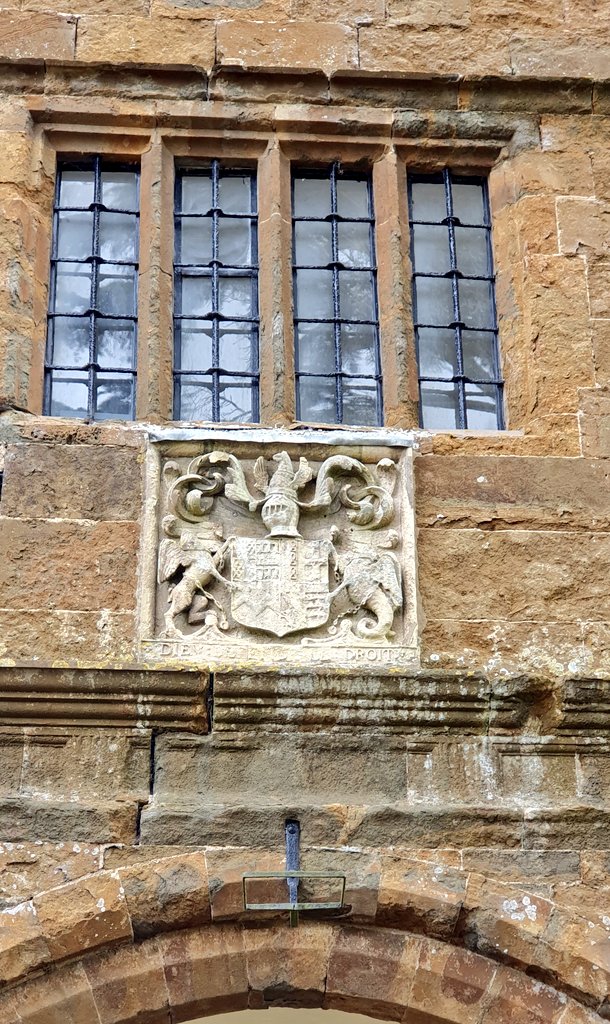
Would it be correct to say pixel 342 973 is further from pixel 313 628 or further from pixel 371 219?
pixel 371 219

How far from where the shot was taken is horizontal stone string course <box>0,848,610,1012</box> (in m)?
6.73

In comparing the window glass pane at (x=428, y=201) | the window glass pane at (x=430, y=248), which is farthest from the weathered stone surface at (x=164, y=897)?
the window glass pane at (x=428, y=201)

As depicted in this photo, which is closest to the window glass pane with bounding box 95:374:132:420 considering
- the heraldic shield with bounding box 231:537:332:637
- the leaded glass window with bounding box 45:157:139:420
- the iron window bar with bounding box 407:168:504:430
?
the leaded glass window with bounding box 45:157:139:420

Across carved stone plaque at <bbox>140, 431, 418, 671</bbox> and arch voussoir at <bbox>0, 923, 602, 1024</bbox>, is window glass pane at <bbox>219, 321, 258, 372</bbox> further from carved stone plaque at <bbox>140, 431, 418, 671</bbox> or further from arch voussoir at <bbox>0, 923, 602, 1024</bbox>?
arch voussoir at <bbox>0, 923, 602, 1024</bbox>

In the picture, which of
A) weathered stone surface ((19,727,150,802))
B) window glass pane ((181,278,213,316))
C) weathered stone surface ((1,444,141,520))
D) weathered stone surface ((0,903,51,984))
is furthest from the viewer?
window glass pane ((181,278,213,316))

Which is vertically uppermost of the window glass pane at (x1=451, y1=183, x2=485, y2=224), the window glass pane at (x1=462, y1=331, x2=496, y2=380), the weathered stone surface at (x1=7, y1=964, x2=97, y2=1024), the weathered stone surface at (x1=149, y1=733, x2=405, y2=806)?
the window glass pane at (x1=451, y1=183, x2=485, y2=224)

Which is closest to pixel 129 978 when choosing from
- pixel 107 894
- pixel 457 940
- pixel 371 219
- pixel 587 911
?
pixel 107 894

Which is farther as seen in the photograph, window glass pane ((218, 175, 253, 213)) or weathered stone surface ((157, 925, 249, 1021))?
window glass pane ((218, 175, 253, 213))

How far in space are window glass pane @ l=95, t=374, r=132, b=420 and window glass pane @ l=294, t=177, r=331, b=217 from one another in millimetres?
1156

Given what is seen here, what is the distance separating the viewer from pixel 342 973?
→ 6.83 m

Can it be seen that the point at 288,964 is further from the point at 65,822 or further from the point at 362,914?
the point at 65,822

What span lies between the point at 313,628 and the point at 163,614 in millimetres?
572

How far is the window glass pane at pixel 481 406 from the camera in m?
8.23

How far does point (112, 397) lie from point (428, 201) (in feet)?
5.74
